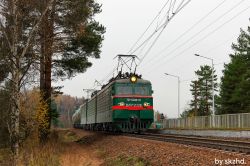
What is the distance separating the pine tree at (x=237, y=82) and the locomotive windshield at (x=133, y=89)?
27.6 meters

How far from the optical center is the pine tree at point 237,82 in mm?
53500

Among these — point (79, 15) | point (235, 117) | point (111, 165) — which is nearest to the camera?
point (111, 165)

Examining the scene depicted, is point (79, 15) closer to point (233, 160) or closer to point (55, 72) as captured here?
point (55, 72)

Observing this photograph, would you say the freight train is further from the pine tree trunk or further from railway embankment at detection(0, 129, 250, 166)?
railway embankment at detection(0, 129, 250, 166)

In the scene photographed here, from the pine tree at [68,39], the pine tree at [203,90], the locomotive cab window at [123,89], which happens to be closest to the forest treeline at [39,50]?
the pine tree at [68,39]

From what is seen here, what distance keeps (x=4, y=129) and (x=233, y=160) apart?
31.1ft

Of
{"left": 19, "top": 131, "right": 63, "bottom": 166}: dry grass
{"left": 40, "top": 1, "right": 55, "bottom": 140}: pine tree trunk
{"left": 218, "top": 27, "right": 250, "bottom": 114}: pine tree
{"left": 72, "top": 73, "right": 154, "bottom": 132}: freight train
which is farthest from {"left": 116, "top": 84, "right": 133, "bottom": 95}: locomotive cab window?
{"left": 218, "top": 27, "right": 250, "bottom": 114}: pine tree

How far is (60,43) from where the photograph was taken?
19922mm

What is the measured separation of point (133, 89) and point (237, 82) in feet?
108

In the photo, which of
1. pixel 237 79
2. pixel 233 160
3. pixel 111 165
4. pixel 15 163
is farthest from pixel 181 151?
pixel 237 79

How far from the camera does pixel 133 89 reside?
90.1 feet

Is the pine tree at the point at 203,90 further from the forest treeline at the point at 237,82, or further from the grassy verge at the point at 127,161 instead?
the grassy verge at the point at 127,161

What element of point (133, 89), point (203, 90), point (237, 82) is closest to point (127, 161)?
Answer: point (133, 89)

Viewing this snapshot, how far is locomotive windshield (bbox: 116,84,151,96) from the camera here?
27031 millimetres
